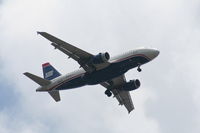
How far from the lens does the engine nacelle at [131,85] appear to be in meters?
117

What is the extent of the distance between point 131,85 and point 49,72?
15.8 metres

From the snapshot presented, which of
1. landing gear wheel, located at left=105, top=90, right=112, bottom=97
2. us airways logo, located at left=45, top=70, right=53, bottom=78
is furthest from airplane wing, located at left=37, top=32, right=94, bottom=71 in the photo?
us airways logo, located at left=45, top=70, right=53, bottom=78

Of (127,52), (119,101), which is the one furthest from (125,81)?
(127,52)

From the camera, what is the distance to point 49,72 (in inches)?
4779

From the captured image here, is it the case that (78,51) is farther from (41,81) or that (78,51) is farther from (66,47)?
(41,81)

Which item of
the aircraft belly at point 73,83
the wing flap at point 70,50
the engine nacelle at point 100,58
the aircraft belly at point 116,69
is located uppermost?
the wing flap at point 70,50

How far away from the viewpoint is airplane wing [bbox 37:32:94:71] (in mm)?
102688

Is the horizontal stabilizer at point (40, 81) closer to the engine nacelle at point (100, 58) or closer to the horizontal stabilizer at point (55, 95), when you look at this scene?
the horizontal stabilizer at point (55, 95)

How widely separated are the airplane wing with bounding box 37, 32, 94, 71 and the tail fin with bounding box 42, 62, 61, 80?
13778 mm

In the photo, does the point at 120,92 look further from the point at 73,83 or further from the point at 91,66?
the point at 91,66

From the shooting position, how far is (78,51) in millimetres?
105812

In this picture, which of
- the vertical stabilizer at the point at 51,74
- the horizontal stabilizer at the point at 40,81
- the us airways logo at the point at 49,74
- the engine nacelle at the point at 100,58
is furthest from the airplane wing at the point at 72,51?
the us airways logo at the point at 49,74

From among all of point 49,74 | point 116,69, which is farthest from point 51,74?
point 116,69

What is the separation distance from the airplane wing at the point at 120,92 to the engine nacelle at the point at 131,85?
3.59 ft
